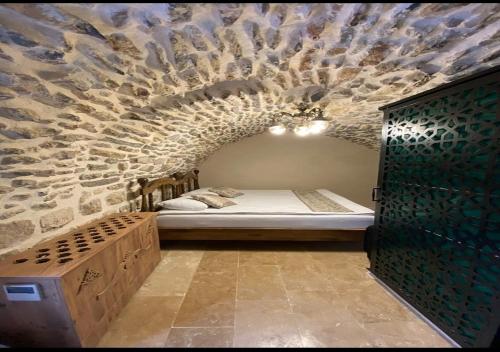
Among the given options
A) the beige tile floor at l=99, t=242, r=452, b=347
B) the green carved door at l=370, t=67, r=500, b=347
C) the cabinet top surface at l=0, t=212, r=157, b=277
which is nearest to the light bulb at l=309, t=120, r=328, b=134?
the green carved door at l=370, t=67, r=500, b=347

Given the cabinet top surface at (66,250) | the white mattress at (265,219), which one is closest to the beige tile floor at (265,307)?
the white mattress at (265,219)

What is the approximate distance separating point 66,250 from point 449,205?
8.97 ft

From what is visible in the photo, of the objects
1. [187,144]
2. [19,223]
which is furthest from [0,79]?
[187,144]

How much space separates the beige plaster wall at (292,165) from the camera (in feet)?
15.5

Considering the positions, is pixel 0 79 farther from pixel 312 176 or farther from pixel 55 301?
pixel 312 176

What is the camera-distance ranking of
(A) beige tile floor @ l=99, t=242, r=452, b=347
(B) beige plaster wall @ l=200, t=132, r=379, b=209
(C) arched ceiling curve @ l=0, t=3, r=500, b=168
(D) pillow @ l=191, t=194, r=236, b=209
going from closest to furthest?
(C) arched ceiling curve @ l=0, t=3, r=500, b=168 < (A) beige tile floor @ l=99, t=242, r=452, b=347 < (D) pillow @ l=191, t=194, r=236, b=209 < (B) beige plaster wall @ l=200, t=132, r=379, b=209

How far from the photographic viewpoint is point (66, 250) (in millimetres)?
1429

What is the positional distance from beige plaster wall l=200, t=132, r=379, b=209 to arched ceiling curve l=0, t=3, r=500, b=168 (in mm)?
2611

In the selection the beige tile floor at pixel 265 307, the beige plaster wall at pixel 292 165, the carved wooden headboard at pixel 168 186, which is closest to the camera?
the beige tile floor at pixel 265 307

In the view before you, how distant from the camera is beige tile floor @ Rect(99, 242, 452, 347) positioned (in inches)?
54.2

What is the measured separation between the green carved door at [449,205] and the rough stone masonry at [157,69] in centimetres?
43

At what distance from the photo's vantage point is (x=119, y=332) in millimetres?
1424

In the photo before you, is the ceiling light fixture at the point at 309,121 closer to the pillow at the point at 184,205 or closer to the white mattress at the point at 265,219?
the white mattress at the point at 265,219

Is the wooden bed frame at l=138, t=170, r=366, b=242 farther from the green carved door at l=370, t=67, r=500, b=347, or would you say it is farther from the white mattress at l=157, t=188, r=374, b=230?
the green carved door at l=370, t=67, r=500, b=347
